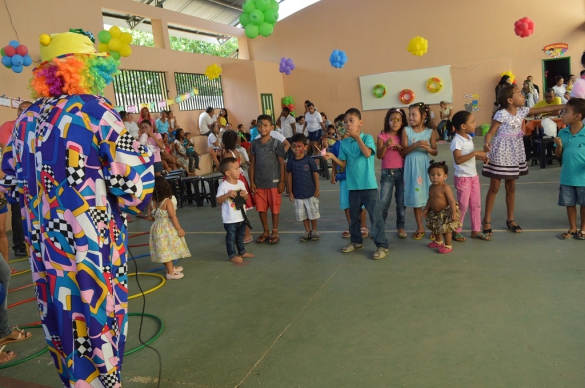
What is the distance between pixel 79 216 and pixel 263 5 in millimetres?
9351

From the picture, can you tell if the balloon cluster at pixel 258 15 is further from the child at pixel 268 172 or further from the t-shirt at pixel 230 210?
the t-shirt at pixel 230 210

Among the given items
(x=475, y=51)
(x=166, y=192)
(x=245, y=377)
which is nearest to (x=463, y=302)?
(x=245, y=377)

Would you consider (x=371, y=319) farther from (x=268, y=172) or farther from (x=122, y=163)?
(x=268, y=172)

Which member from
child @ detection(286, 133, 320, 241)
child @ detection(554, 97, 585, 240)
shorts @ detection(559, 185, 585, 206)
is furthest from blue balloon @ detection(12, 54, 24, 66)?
shorts @ detection(559, 185, 585, 206)

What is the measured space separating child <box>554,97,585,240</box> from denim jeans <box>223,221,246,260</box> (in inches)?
131

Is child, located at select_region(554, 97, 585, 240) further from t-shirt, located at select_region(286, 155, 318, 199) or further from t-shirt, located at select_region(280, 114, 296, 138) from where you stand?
t-shirt, located at select_region(280, 114, 296, 138)

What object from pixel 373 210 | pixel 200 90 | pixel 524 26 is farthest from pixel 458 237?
pixel 200 90

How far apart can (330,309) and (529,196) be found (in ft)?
14.9

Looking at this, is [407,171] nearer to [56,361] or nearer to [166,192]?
[166,192]

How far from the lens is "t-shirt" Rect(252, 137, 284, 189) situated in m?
5.75

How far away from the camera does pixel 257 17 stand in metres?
10.4

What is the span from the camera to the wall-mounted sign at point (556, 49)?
16.1 meters

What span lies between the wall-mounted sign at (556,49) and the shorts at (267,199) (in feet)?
48.1

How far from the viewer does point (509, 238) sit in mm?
4957
